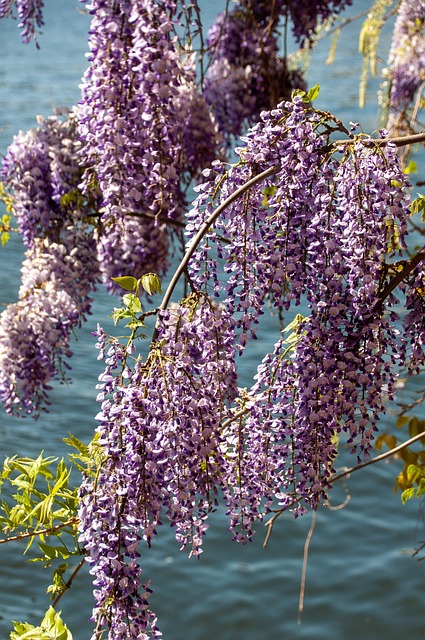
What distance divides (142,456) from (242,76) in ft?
9.91

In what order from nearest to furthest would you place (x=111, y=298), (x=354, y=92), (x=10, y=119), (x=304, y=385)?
(x=304, y=385)
(x=111, y=298)
(x=10, y=119)
(x=354, y=92)

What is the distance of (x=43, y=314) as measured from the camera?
3344mm

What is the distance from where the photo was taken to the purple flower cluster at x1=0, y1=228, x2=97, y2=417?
336 centimetres

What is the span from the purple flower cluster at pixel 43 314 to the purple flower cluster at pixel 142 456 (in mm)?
1661

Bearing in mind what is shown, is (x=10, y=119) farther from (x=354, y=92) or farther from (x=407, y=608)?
(x=407, y=608)

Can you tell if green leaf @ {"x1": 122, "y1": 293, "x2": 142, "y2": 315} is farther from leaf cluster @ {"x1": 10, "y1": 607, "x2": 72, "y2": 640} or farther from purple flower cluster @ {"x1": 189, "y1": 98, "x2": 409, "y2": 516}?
leaf cluster @ {"x1": 10, "y1": 607, "x2": 72, "y2": 640}

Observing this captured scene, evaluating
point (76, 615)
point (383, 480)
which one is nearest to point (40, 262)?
point (76, 615)

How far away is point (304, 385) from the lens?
5.72ft

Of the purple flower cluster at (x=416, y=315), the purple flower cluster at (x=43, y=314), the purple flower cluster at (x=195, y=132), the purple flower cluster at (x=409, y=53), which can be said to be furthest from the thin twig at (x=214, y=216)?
the purple flower cluster at (x=409, y=53)

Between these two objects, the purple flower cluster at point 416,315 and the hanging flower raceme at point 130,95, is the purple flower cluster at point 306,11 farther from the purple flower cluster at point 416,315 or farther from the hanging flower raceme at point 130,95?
the purple flower cluster at point 416,315

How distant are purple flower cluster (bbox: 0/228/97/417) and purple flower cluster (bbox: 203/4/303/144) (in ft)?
3.86

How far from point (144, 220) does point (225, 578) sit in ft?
6.44

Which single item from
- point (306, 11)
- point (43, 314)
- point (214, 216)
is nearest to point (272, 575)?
point (43, 314)

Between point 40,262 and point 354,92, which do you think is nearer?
point 40,262
